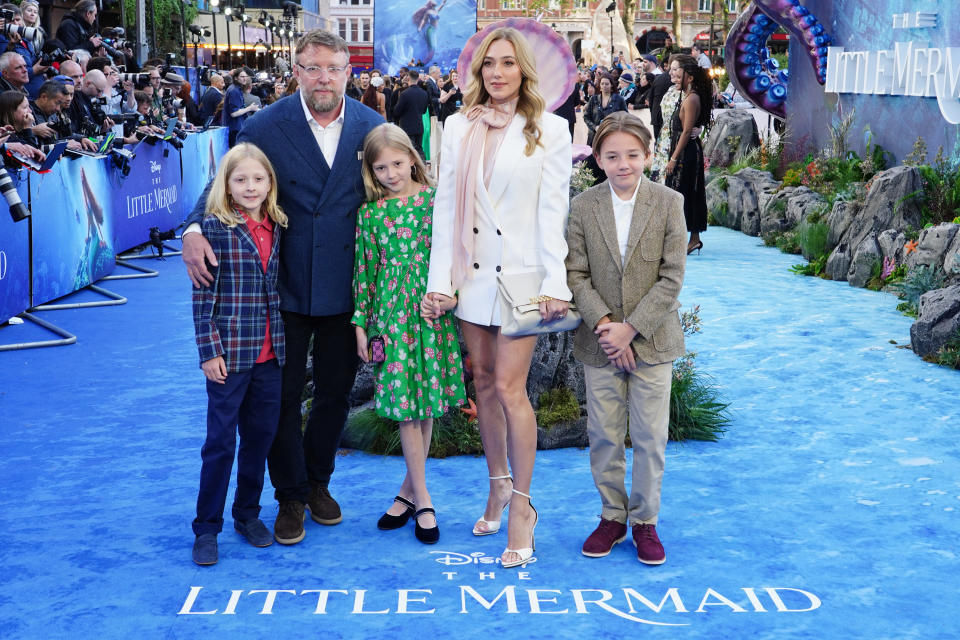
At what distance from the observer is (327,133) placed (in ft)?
13.1

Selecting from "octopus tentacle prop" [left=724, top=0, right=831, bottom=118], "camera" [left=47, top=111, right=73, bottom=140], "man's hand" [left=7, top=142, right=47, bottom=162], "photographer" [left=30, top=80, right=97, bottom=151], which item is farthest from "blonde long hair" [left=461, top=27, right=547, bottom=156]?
"octopus tentacle prop" [left=724, top=0, right=831, bottom=118]

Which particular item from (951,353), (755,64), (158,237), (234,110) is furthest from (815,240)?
(234,110)

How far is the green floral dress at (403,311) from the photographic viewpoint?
3.98 metres

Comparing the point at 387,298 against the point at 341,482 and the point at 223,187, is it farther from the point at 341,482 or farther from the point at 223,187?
the point at 341,482

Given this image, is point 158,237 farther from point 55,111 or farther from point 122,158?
point 55,111

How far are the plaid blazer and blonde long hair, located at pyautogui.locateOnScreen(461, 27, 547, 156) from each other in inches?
40.6

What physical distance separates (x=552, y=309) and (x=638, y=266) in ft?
1.23

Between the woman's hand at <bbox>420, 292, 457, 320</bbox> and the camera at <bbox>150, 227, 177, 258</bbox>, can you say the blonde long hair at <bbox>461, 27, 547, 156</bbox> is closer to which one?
the woman's hand at <bbox>420, 292, 457, 320</bbox>

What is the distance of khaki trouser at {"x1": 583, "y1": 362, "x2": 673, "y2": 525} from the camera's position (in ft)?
12.7

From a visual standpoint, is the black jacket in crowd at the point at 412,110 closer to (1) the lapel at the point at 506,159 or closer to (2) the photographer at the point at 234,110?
(2) the photographer at the point at 234,110

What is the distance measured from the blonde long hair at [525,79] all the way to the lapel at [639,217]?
44 cm

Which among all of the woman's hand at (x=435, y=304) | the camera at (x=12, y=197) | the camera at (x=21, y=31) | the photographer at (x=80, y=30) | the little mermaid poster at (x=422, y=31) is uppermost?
the little mermaid poster at (x=422, y=31)

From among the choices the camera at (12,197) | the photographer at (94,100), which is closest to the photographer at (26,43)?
the photographer at (94,100)

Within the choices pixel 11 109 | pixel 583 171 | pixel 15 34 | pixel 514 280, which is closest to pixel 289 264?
pixel 514 280
